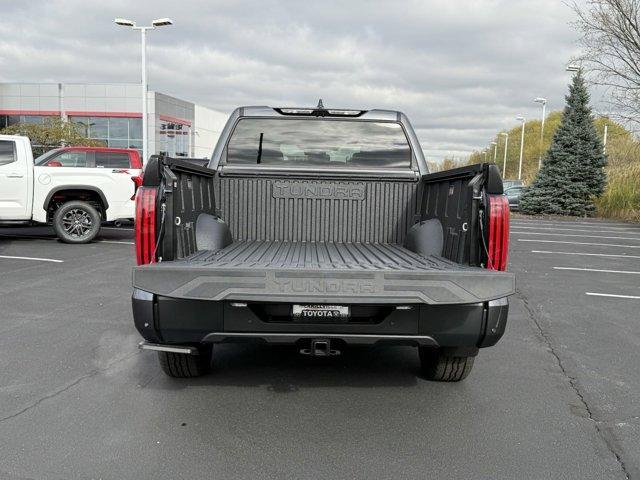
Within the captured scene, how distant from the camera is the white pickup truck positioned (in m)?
11.1

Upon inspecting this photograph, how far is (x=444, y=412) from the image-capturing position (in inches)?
144

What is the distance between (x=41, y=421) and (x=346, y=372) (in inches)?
82.3

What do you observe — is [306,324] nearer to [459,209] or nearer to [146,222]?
[146,222]

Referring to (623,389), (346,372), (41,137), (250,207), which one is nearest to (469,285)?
(346,372)

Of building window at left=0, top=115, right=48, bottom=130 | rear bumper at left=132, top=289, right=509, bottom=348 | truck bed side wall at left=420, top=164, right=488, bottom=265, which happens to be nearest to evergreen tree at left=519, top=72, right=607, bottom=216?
truck bed side wall at left=420, top=164, right=488, bottom=265

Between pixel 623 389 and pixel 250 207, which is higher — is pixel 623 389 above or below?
below

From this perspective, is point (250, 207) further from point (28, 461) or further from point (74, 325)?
point (28, 461)

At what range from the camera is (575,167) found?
1012 inches

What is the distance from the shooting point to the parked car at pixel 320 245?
10.3 ft

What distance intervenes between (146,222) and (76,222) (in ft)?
30.0

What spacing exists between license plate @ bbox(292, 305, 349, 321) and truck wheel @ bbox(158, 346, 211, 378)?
98 centimetres

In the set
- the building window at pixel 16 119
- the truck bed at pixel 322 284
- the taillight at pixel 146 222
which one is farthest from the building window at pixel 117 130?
the truck bed at pixel 322 284

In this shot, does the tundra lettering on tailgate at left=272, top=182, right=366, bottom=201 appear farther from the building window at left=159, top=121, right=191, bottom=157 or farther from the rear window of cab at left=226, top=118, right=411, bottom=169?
the building window at left=159, top=121, right=191, bottom=157

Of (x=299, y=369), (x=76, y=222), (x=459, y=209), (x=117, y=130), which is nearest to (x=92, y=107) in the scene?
(x=117, y=130)
